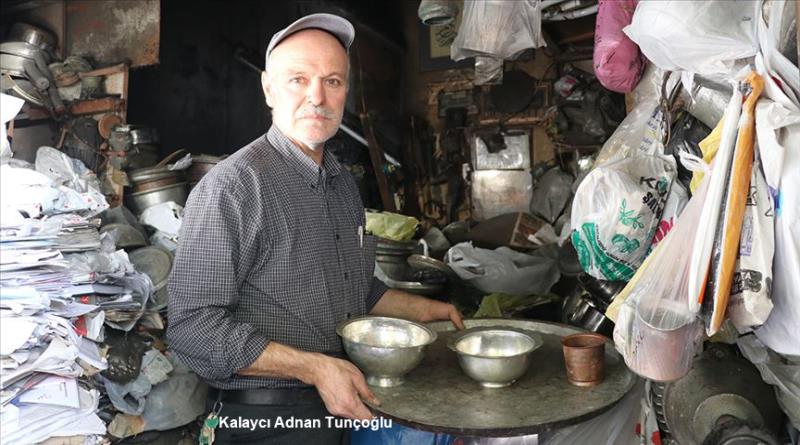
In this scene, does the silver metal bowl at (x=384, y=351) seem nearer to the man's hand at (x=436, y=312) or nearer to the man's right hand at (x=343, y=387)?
the man's right hand at (x=343, y=387)

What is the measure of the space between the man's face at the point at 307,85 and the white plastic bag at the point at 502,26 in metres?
1.52

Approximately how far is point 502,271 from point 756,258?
8.55ft

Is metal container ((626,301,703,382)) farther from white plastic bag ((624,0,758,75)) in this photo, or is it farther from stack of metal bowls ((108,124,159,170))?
stack of metal bowls ((108,124,159,170))

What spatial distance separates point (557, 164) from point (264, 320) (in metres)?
4.56

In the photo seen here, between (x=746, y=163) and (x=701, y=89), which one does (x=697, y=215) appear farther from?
(x=701, y=89)

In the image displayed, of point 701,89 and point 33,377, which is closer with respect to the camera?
point 701,89

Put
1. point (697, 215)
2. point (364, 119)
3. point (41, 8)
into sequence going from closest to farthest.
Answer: point (697, 215), point (41, 8), point (364, 119)

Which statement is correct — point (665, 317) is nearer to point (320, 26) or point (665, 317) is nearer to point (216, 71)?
point (320, 26)

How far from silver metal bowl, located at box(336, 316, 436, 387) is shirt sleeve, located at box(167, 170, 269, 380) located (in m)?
0.25

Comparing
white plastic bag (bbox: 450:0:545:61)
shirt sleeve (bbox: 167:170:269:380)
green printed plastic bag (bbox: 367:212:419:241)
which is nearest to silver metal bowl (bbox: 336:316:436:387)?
shirt sleeve (bbox: 167:170:269:380)

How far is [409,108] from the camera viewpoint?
6676 mm

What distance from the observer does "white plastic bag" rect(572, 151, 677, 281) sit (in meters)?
1.95

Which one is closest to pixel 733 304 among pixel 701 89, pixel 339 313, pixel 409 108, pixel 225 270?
pixel 701 89

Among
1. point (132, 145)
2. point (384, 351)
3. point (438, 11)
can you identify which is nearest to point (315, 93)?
point (384, 351)
